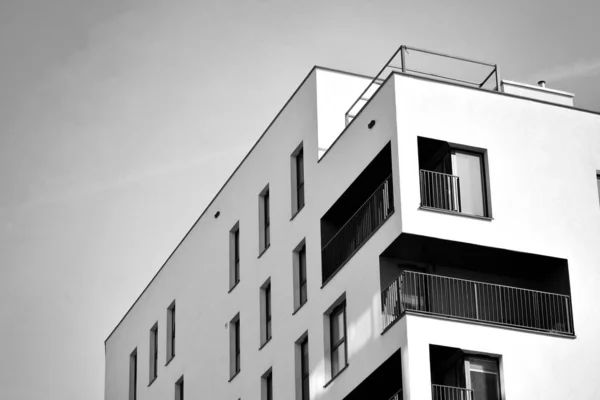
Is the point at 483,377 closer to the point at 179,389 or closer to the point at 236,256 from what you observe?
the point at 236,256

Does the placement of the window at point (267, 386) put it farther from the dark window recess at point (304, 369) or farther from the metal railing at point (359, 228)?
the metal railing at point (359, 228)

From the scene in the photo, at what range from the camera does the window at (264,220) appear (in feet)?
159

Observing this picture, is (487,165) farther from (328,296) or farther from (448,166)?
(328,296)

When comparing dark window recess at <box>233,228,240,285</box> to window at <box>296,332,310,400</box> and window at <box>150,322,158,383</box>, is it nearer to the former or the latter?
window at <box>296,332,310,400</box>

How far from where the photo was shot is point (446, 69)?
9369 centimetres

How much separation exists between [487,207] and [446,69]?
5478 cm

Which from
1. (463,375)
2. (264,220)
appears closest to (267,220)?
(264,220)

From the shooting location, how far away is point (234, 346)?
50031 mm

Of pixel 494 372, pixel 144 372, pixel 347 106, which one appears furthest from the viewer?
pixel 144 372

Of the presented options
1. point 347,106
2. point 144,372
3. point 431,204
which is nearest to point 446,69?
point 144,372

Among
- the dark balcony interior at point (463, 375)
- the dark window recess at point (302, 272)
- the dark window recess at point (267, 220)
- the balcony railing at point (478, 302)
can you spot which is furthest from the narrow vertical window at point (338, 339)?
the dark window recess at point (267, 220)

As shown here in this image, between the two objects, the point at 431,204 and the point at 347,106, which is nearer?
the point at 431,204

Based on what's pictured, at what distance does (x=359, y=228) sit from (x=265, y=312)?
742cm

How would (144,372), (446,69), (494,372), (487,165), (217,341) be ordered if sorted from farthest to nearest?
(446,69), (144,372), (217,341), (487,165), (494,372)
